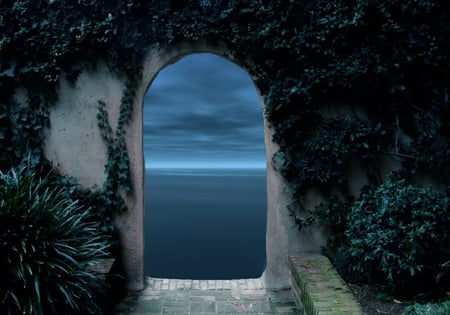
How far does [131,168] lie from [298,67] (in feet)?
7.28

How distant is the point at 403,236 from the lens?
3.53 meters

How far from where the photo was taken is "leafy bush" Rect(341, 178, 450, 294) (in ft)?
11.4

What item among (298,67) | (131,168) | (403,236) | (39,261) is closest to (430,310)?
(403,236)

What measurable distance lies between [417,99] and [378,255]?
1.95 metres

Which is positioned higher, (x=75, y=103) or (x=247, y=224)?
(x=75, y=103)

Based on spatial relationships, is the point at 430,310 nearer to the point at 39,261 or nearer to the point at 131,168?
the point at 39,261

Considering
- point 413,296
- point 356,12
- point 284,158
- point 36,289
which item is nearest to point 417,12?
point 356,12

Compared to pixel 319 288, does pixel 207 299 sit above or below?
below

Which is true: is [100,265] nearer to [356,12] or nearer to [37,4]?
[37,4]

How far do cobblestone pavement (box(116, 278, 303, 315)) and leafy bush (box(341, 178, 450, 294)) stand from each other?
36.3 inches

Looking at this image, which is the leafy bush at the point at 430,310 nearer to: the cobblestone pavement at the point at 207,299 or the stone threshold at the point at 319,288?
the stone threshold at the point at 319,288

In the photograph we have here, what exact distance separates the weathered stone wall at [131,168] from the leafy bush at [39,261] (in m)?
1.07

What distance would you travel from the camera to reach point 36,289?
288 centimetres

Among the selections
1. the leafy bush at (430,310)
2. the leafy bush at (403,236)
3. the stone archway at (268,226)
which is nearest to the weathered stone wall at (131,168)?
the stone archway at (268,226)
